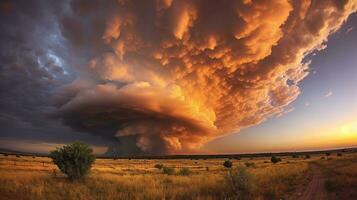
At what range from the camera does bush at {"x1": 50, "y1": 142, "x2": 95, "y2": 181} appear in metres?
23.2

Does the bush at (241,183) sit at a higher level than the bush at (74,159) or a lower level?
lower

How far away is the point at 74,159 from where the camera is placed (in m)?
23.7

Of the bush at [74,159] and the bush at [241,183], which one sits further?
the bush at [74,159]

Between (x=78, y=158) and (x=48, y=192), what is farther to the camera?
(x=78, y=158)

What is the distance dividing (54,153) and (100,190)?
29.7ft

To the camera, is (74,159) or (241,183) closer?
(241,183)

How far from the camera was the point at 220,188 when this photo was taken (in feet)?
56.0

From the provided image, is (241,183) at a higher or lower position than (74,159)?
lower

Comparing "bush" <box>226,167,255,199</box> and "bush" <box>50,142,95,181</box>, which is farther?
"bush" <box>50,142,95,181</box>

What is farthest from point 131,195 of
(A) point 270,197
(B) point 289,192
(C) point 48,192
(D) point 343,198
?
(D) point 343,198

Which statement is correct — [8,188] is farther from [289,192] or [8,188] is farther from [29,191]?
[289,192]

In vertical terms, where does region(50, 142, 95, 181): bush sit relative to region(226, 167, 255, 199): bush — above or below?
above

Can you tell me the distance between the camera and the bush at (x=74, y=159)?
2317 centimetres

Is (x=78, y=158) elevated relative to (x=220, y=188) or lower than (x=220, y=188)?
elevated
